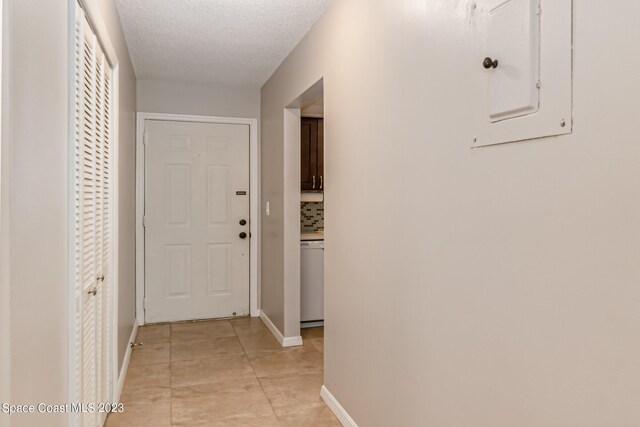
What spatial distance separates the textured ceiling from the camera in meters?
2.78

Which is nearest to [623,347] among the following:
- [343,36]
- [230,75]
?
[343,36]

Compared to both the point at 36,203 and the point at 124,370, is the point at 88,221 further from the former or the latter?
the point at 124,370

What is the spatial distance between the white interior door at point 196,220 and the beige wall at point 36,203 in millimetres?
3013

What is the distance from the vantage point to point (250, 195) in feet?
15.6

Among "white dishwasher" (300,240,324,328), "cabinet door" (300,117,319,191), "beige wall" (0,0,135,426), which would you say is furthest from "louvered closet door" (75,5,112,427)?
"cabinet door" (300,117,319,191)

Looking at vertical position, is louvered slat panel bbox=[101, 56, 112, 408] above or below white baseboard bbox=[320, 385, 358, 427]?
above

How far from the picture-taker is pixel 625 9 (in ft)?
3.13

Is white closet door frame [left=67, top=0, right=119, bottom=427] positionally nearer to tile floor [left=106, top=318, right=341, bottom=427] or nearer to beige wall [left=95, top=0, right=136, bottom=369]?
beige wall [left=95, top=0, right=136, bottom=369]

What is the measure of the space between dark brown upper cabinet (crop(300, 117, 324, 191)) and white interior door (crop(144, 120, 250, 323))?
0.62 metres

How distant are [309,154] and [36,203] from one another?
3.87 metres

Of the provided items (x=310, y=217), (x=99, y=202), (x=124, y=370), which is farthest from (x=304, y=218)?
(x=99, y=202)

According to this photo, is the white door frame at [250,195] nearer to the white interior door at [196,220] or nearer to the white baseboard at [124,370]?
the white interior door at [196,220]

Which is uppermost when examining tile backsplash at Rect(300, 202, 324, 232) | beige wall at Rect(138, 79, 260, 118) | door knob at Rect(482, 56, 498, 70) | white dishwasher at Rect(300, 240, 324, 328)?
beige wall at Rect(138, 79, 260, 118)

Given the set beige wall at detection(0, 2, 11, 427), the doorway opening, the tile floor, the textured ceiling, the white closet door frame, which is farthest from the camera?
the doorway opening
